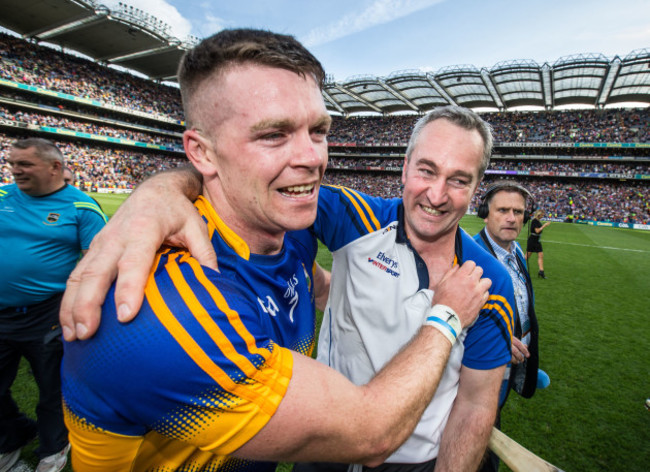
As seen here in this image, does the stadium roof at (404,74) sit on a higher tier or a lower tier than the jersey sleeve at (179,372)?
higher

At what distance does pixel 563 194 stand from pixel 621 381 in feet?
148

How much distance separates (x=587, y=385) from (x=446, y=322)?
5.21 metres

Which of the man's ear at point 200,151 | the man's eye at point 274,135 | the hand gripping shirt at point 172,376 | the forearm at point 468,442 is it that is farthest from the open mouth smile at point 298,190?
the forearm at point 468,442

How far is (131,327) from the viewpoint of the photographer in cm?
92

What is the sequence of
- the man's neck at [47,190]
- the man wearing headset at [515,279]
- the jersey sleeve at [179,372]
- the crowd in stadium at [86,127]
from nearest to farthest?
the jersey sleeve at [179,372] → the man wearing headset at [515,279] → the man's neck at [47,190] → the crowd in stadium at [86,127]

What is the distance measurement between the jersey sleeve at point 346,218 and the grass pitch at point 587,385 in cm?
252

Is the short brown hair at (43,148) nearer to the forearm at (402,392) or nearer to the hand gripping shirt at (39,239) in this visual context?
the hand gripping shirt at (39,239)

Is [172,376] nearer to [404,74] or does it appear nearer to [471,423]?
[471,423]

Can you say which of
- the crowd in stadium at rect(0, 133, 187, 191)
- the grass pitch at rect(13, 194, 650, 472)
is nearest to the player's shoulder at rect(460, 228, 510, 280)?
the grass pitch at rect(13, 194, 650, 472)

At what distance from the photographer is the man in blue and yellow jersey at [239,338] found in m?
0.94

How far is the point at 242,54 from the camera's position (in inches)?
52.9

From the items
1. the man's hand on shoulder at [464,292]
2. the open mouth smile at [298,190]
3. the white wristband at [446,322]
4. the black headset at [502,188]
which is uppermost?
the open mouth smile at [298,190]

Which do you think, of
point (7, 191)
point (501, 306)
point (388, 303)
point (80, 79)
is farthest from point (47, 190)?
point (80, 79)

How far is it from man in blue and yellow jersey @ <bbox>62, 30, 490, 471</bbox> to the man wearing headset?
1.88 meters
